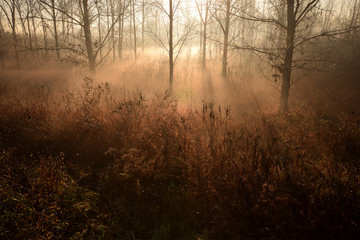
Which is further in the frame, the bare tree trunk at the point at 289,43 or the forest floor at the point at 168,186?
the bare tree trunk at the point at 289,43

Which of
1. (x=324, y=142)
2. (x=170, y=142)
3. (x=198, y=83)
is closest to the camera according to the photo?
(x=170, y=142)

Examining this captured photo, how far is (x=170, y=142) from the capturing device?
2.83 meters

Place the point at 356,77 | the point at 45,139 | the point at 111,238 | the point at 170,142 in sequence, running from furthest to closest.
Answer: the point at 356,77, the point at 45,139, the point at 170,142, the point at 111,238

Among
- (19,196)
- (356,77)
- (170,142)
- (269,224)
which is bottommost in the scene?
(269,224)

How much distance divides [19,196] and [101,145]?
1.23 meters

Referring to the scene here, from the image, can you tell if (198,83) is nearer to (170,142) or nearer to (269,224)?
(170,142)

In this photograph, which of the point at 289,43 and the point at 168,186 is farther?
the point at 289,43

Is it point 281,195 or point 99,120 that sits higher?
point 99,120

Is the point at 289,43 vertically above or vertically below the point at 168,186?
above

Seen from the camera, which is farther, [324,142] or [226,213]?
[324,142]

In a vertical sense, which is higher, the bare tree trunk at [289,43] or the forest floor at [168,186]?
the bare tree trunk at [289,43]

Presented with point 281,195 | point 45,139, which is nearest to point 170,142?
point 281,195

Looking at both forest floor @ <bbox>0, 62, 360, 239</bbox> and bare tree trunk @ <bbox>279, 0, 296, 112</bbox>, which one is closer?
forest floor @ <bbox>0, 62, 360, 239</bbox>

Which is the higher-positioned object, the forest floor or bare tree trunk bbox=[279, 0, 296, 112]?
bare tree trunk bbox=[279, 0, 296, 112]
